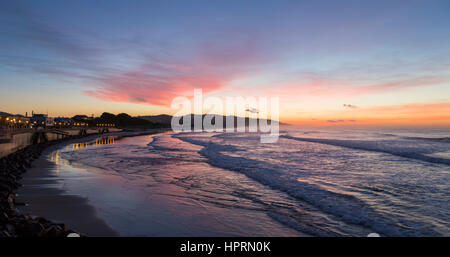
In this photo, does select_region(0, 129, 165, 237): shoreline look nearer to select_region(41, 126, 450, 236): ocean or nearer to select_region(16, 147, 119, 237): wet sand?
select_region(16, 147, 119, 237): wet sand

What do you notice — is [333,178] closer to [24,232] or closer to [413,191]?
[413,191]

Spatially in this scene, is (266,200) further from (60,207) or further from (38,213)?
(38,213)

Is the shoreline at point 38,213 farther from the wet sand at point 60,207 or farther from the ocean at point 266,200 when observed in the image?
the ocean at point 266,200

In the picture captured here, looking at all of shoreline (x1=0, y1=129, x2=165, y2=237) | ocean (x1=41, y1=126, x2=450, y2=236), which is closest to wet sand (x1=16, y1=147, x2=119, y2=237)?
shoreline (x1=0, y1=129, x2=165, y2=237)

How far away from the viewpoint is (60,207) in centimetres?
636

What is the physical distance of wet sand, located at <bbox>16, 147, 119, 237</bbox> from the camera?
5106 millimetres

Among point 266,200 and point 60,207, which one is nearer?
point 60,207

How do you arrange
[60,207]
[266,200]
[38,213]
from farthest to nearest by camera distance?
1. [266,200]
2. [60,207]
3. [38,213]

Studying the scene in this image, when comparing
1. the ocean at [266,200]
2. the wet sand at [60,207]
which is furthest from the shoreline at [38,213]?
the ocean at [266,200]

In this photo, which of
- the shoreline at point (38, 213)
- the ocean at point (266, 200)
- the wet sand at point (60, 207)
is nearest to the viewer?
the shoreline at point (38, 213)

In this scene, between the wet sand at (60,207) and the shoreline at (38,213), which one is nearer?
the shoreline at (38,213)

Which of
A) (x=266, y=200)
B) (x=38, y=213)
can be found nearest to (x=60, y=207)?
(x=38, y=213)

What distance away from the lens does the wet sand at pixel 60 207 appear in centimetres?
511

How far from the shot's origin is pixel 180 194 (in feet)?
26.1
